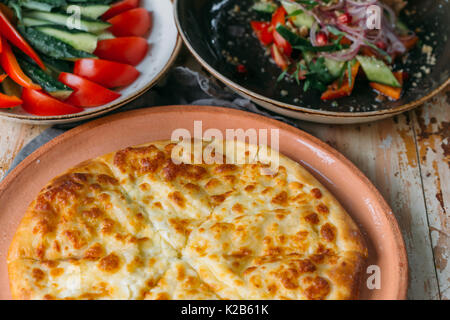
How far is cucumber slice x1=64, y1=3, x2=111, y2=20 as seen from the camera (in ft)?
17.5

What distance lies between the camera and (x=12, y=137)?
489 cm

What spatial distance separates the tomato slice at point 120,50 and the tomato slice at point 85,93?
0.59 m

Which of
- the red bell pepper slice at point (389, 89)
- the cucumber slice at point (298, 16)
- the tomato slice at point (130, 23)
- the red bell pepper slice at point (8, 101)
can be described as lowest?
the red bell pepper slice at point (8, 101)

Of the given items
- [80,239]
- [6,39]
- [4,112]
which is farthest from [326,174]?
[6,39]

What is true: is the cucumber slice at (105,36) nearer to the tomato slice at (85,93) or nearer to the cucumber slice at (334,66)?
the tomato slice at (85,93)

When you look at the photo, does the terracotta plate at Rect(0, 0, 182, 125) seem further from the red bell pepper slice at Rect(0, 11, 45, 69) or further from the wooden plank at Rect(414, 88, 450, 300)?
the wooden plank at Rect(414, 88, 450, 300)

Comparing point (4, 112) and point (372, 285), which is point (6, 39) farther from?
point (372, 285)

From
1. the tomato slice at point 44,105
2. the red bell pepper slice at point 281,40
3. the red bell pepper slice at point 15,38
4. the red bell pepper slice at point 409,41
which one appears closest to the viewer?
the tomato slice at point 44,105

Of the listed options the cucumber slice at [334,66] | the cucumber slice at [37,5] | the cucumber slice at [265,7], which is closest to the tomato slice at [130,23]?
the cucumber slice at [37,5]

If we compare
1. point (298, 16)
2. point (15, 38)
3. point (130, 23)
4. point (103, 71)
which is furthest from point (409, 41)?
point (15, 38)

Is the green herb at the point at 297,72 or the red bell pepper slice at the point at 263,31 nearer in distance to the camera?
the green herb at the point at 297,72

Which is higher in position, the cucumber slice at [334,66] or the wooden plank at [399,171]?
the cucumber slice at [334,66]

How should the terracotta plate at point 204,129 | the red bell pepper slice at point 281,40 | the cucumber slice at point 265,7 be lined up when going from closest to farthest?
the terracotta plate at point 204,129, the red bell pepper slice at point 281,40, the cucumber slice at point 265,7

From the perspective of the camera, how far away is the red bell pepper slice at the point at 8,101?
441 centimetres
